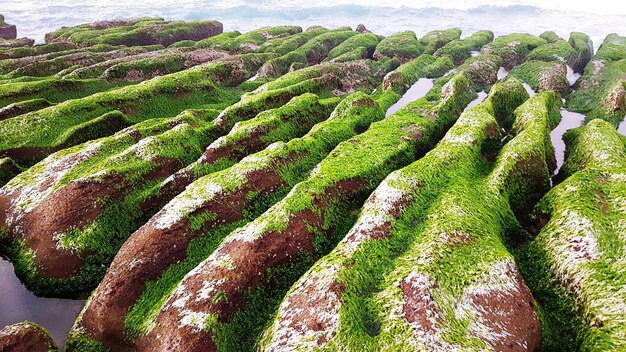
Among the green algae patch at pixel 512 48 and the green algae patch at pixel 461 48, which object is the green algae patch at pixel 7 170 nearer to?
the green algae patch at pixel 461 48

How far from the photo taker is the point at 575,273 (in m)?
12.3

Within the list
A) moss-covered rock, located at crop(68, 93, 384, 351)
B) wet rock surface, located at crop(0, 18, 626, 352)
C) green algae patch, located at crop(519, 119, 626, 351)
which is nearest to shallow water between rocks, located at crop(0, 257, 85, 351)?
wet rock surface, located at crop(0, 18, 626, 352)

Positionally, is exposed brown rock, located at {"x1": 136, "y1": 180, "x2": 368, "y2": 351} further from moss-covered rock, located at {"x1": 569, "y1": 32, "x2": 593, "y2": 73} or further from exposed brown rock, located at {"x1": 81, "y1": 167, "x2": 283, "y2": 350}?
moss-covered rock, located at {"x1": 569, "y1": 32, "x2": 593, "y2": 73}

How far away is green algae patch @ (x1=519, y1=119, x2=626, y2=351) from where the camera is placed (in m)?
10.9

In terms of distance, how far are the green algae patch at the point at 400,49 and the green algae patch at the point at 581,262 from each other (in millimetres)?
35651

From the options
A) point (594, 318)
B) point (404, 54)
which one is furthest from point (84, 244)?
point (404, 54)

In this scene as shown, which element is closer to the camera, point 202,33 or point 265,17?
point 202,33

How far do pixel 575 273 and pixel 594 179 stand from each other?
19.8 ft

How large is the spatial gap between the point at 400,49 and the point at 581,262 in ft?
140

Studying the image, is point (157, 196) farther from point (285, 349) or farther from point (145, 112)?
point (145, 112)

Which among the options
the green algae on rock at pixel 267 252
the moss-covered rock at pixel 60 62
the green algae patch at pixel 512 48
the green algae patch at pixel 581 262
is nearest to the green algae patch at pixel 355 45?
the green algae patch at pixel 512 48

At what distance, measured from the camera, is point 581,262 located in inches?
491

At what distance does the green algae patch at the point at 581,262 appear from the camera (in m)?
10.9

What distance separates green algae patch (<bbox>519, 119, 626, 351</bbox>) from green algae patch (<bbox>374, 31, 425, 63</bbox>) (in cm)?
3565
